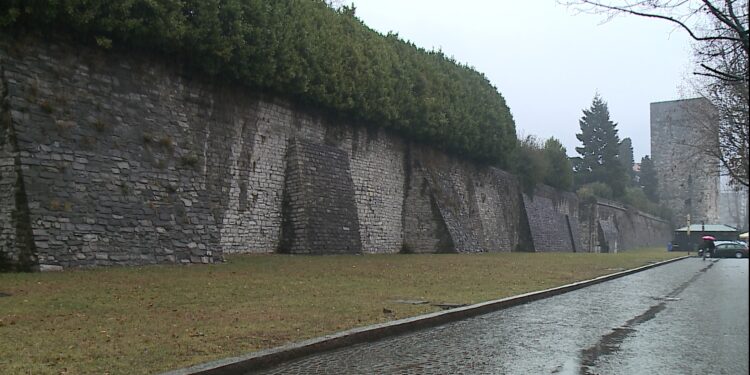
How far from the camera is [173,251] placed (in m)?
14.5

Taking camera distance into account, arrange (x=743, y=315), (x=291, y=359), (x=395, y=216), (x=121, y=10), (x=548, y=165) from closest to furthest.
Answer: (x=743, y=315) < (x=291, y=359) < (x=121, y=10) < (x=395, y=216) < (x=548, y=165)

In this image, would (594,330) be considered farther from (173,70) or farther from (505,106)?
(505,106)

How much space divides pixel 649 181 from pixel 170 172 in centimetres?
7978

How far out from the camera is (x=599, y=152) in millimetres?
69875

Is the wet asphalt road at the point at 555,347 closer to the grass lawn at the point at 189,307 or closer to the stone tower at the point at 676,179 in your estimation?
the grass lawn at the point at 189,307

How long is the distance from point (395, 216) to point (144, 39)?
48.1ft

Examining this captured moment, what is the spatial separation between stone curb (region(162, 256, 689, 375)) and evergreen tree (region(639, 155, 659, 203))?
74930 mm

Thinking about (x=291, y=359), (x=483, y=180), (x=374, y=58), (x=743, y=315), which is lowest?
(x=291, y=359)

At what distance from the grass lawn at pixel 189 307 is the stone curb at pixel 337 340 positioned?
27 cm

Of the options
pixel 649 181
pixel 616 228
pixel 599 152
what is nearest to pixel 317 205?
pixel 616 228

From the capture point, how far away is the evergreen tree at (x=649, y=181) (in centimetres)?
7979

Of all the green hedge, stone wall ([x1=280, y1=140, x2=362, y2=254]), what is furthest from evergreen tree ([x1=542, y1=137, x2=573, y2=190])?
stone wall ([x1=280, y1=140, x2=362, y2=254])

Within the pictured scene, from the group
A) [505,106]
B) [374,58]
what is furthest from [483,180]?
[374,58]

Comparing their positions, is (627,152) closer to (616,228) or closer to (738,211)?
(616,228)
